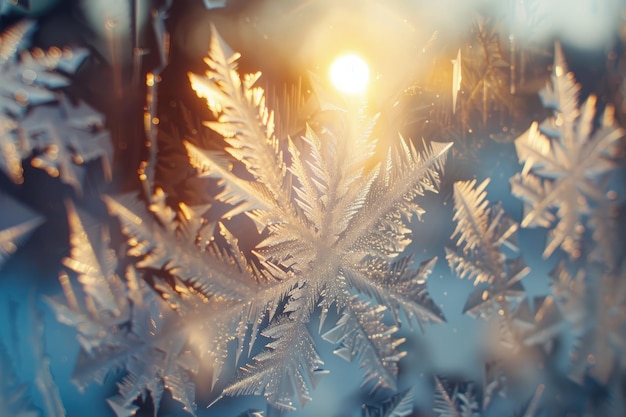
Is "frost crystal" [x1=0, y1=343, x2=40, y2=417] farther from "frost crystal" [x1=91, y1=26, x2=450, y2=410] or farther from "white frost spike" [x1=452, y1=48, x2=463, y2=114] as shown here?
"white frost spike" [x1=452, y1=48, x2=463, y2=114]

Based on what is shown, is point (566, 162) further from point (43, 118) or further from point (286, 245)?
point (43, 118)

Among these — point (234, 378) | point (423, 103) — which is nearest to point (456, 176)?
point (423, 103)

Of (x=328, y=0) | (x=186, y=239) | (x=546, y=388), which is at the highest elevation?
(x=328, y=0)

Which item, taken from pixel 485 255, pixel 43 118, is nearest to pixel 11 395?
pixel 43 118

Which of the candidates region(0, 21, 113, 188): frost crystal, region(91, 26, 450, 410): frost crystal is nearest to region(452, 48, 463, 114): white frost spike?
region(91, 26, 450, 410): frost crystal

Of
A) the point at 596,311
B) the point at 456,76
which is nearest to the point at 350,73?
the point at 456,76

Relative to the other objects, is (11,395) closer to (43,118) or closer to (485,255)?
(43,118)

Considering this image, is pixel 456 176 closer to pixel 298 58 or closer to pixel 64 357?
pixel 298 58

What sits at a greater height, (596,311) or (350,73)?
(350,73)
